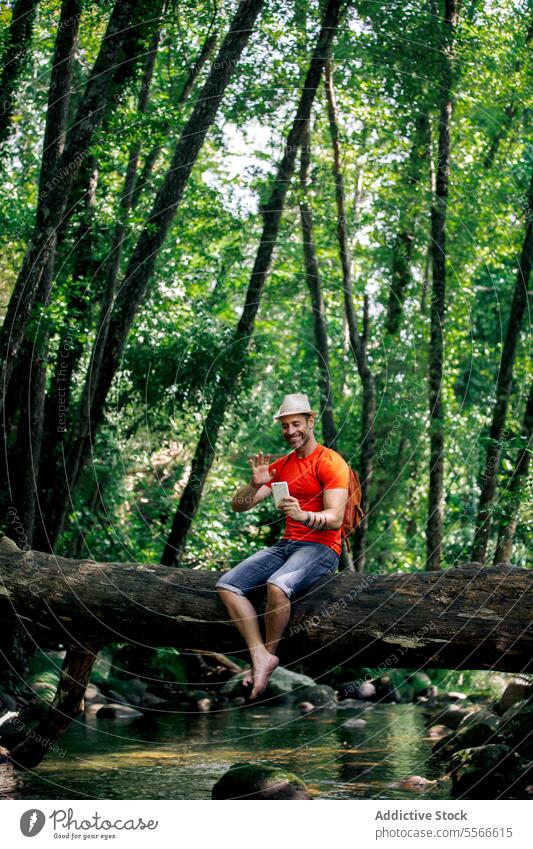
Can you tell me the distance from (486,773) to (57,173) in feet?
30.6

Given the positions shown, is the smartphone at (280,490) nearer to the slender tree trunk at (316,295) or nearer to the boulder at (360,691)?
the boulder at (360,691)

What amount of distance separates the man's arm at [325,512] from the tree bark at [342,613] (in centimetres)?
58

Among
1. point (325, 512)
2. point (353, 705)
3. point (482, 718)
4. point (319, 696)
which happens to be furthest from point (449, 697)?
point (325, 512)

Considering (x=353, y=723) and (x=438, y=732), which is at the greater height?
(x=438, y=732)

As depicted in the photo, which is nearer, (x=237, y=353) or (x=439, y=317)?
(x=439, y=317)

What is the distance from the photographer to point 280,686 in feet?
60.0

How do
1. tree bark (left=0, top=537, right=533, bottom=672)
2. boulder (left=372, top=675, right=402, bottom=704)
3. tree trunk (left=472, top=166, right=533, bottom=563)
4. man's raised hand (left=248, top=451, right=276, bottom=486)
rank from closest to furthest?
tree bark (left=0, top=537, right=533, bottom=672)
man's raised hand (left=248, top=451, right=276, bottom=486)
tree trunk (left=472, top=166, right=533, bottom=563)
boulder (left=372, top=675, right=402, bottom=704)

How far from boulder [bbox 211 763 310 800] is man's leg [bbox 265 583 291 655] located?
2.44m

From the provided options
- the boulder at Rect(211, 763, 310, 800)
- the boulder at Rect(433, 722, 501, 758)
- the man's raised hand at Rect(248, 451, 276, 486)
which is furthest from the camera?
the boulder at Rect(433, 722, 501, 758)

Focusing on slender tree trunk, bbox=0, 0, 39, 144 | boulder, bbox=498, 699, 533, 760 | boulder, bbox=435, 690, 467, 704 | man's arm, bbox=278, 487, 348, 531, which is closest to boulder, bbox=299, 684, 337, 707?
boulder, bbox=435, 690, 467, 704

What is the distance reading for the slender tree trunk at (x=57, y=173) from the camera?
13.2m

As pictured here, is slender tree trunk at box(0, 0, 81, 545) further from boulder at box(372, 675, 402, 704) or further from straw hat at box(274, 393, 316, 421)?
boulder at box(372, 675, 402, 704)

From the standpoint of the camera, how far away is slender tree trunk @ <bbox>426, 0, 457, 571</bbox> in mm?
18312

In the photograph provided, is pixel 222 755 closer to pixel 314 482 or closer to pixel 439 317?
pixel 314 482
